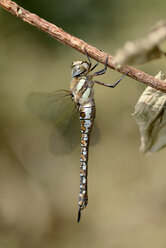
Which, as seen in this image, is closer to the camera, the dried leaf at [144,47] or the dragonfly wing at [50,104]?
the dried leaf at [144,47]

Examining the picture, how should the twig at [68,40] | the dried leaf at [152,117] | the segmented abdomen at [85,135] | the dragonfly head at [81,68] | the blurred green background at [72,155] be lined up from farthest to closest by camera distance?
the blurred green background at [72,155], the segmented abdomen at [85,135], the dragonfly head at [81,68], the dried leaf at [152,117], the twig at [68,40]

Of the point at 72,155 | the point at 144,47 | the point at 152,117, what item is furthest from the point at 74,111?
the point at 144,47

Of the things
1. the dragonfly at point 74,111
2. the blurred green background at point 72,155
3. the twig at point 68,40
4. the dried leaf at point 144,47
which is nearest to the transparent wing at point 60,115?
the dragonfly at point 74,111

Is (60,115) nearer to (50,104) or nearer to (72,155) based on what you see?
(50,104)

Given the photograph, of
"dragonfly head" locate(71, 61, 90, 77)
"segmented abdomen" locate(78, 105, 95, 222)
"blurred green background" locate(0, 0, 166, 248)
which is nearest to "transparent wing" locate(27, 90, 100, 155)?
"segmented abdomen" locate(78, 105, 95, 222)

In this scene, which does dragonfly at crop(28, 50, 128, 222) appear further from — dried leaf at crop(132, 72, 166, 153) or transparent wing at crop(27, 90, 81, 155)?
dried leaf at crop(132, 72, 166, 153)

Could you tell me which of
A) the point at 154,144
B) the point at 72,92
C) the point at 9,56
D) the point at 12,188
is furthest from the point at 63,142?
the point at 9,56

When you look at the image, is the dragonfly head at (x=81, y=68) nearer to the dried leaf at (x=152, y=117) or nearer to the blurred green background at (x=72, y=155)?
the dried leaf at (x=152, y=117)
